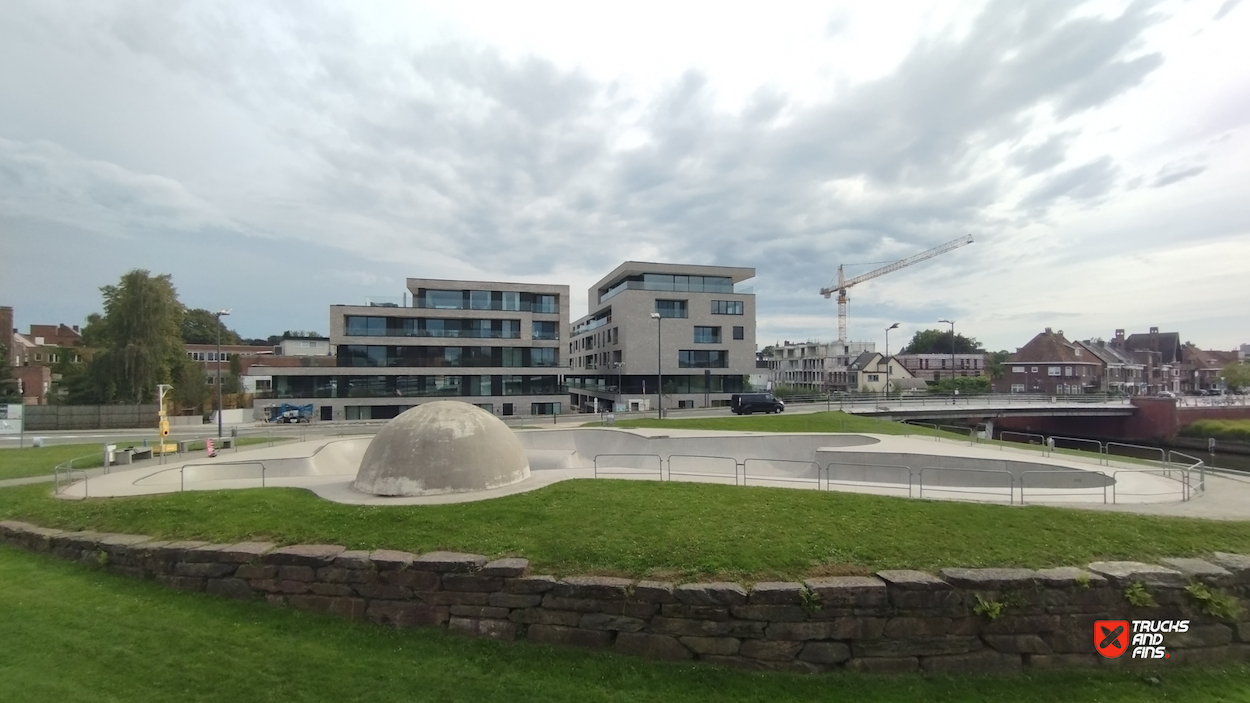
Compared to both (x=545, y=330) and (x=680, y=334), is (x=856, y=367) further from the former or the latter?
(x=545, y=330)

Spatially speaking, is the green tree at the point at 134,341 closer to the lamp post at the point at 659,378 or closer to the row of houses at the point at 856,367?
the lamp post at the point at 659,378

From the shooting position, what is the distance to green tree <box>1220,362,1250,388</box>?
206ft

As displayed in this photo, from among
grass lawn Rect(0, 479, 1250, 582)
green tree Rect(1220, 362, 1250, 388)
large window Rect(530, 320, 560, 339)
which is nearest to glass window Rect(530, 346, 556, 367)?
large window Rect(530, 320, 560, 339)

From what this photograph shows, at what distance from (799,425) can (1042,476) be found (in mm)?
13490

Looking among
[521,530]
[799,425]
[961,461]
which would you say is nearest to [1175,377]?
[799,425]

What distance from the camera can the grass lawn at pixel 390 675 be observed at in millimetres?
6043

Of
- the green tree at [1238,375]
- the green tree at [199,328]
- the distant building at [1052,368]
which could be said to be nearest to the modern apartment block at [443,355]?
the green tree at [199,328]

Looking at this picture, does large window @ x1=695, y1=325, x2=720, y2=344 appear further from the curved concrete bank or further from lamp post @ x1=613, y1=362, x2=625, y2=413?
the curved concrete bank

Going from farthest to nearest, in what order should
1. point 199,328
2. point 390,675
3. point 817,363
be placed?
point 817,363, point 199,328, point 390,675

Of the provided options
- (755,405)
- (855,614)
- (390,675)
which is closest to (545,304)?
(755,405)

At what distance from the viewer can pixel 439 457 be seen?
12320 mm

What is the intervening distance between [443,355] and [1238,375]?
3541 inches

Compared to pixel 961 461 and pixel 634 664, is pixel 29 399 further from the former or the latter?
pixel 961 461

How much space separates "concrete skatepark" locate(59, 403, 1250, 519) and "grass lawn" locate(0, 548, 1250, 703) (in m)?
3.88
